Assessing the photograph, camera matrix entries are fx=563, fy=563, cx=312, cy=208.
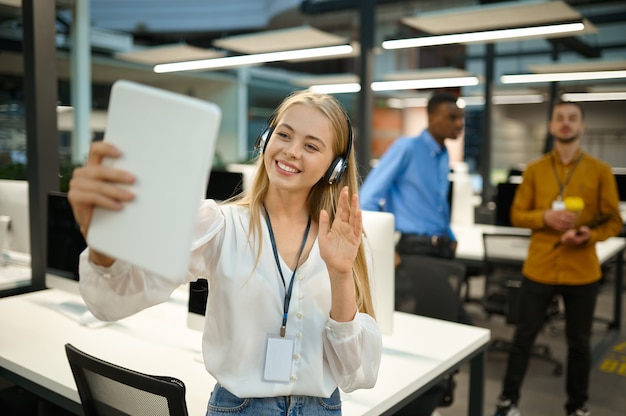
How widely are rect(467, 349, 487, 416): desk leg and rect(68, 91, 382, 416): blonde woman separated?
113 cm

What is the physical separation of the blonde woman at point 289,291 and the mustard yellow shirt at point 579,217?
1.96 m

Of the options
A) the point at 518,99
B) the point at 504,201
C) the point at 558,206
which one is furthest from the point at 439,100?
the point at 518,99

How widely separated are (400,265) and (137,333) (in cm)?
133

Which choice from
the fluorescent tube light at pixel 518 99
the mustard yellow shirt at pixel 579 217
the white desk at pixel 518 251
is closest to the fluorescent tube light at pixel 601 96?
the fluorescent tube light at pixel 518 99

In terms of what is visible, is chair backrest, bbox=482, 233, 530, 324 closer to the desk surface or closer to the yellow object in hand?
the desk surface

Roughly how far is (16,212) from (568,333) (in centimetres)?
313

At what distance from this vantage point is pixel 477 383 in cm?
238

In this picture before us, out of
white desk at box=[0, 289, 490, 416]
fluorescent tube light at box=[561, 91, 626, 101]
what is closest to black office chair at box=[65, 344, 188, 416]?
white desk at box=[0, 289, 490, 416]

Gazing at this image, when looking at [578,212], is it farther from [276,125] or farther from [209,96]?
[209,96]

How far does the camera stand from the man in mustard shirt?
298 cm

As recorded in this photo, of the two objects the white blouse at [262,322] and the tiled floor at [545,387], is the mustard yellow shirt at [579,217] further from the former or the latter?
the white blouse at [262,322]

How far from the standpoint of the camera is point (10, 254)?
3502 mm

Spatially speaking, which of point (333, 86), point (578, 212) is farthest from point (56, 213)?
point (333, 86)

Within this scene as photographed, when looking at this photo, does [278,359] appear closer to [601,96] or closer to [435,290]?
[435,290]
